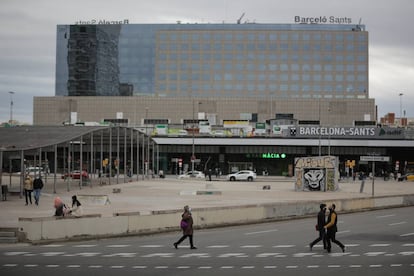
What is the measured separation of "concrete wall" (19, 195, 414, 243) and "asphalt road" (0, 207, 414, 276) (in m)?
0.61

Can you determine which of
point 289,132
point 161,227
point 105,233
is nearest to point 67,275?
point 105,233

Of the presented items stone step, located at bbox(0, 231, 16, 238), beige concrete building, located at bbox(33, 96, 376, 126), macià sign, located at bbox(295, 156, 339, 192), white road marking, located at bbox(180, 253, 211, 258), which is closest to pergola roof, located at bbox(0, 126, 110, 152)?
stone step, located at bbox(0, 231, 16, 238)

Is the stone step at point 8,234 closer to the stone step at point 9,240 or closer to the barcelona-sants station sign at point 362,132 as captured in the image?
the stone step at point 9,240

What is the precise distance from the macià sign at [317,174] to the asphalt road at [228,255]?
94.2ft

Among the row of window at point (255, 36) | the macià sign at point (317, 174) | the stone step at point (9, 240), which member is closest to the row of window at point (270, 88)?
the row of window at point (255, 36)

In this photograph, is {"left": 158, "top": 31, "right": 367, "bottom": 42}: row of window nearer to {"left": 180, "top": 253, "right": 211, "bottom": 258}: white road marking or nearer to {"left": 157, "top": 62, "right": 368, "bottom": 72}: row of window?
{"left": 157, "top": 62, "right": 368, "bottom": 72}: row of window

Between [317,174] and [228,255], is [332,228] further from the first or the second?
[317,174]

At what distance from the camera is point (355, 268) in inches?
692

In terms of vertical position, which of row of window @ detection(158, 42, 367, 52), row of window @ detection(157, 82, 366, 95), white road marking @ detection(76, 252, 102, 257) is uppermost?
row of window @ detection(158, 42, 367, 52)

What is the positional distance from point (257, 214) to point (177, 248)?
11.2 m

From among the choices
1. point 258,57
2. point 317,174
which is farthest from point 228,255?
point 258,57

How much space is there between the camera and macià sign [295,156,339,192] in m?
58.2

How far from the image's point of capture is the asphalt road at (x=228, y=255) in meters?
17.1

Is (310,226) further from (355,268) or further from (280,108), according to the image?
(280,108)
